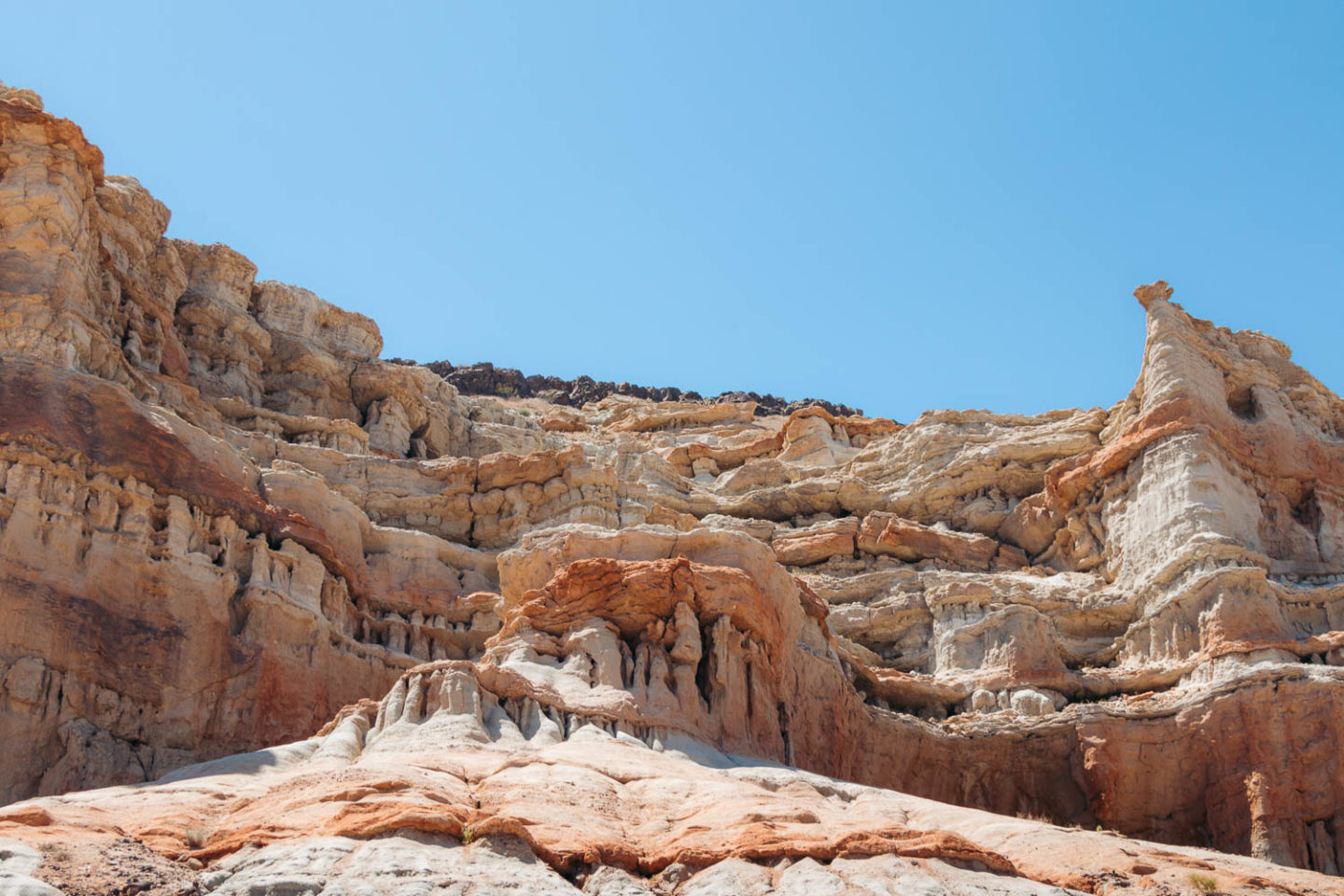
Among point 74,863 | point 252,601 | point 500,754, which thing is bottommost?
point 74,863

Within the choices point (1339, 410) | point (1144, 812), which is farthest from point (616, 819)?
point (1339, 410)

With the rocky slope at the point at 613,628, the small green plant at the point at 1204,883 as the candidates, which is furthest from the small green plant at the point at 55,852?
the small green plant at the point at 1204,883

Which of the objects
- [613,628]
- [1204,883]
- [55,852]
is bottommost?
[55,852]

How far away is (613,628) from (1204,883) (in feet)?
43.9

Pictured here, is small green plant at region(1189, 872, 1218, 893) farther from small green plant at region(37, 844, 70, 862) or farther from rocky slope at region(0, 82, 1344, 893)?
small green plant at region(37, 844, 70, 862)

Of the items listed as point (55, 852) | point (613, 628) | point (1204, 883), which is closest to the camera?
point (55, 852)

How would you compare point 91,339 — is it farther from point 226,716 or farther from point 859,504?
point 859,504

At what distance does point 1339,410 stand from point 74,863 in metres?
44.9

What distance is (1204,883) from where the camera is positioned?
1719 centimetres

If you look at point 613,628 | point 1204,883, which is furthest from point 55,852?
point 613,628

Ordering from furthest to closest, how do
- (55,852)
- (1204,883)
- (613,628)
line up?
(613,628) → (1204,883) → (55,852)

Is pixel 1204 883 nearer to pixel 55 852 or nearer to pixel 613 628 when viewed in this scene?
pixel 55 852

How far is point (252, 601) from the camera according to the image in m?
34.8

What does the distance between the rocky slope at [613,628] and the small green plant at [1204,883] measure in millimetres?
40
